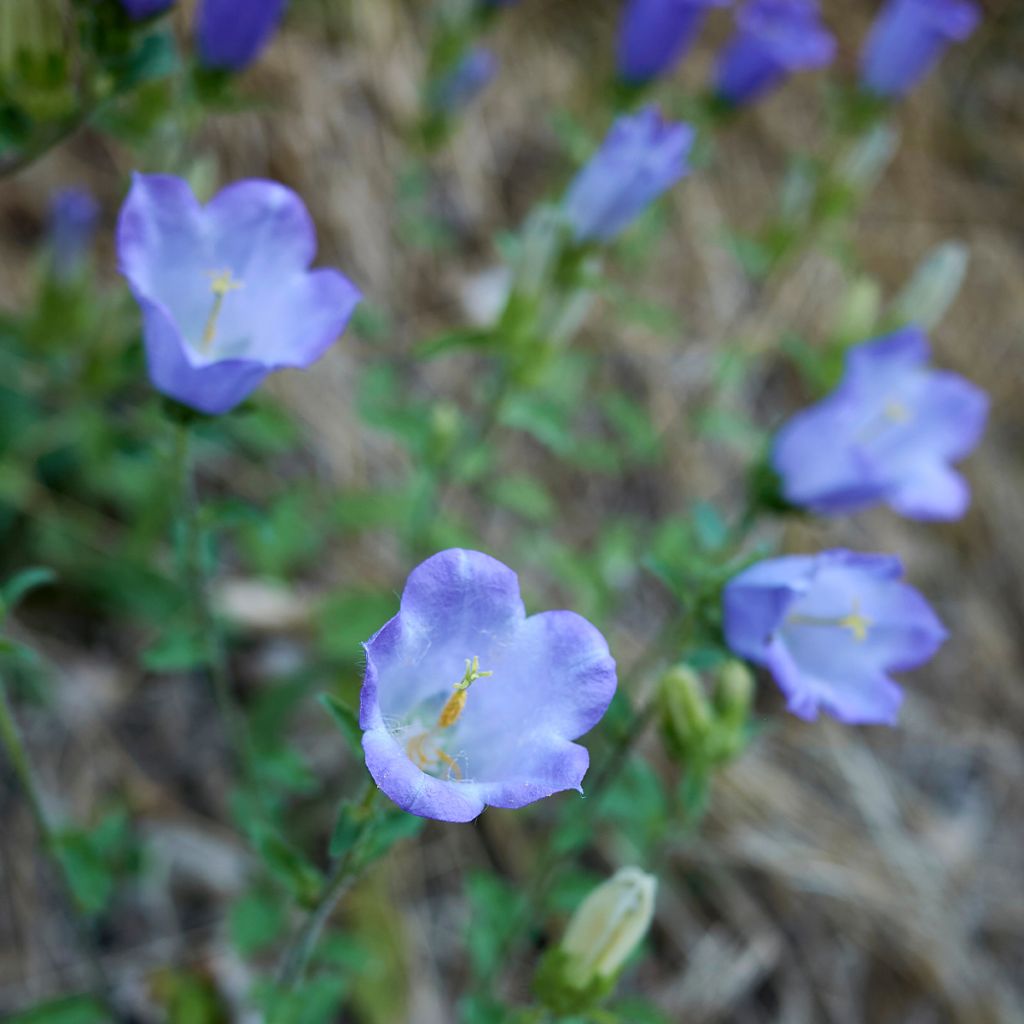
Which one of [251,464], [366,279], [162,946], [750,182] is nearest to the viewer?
[162,946]

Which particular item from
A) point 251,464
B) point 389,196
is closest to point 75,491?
point 251,464

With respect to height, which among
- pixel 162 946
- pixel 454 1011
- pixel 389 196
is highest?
pixel 389 196

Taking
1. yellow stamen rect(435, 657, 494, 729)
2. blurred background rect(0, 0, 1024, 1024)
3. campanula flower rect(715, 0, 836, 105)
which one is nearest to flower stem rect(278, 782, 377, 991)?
yellow stamen rect(435, 657, 494, 729)

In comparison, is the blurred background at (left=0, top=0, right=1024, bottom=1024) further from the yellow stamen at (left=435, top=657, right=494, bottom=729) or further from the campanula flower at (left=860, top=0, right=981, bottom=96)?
the yellow stamen at (left=435, top=657, right=494, bottom=729)

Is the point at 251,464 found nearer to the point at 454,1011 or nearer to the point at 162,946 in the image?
the point at 162,946

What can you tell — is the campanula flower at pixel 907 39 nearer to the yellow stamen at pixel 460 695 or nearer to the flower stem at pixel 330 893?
the yellow stamen at pixel 460 695

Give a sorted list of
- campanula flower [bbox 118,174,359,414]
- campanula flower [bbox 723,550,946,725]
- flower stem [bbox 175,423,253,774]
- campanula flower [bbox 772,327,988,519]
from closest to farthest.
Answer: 1. campanula flower [bbox 118,174,359,414]
2. campanula flower [bbox 723,550,946,725]
3. flower stem [bbox 175,423,253,774]
4. campanula flower [bbox 772,327,988,519]
